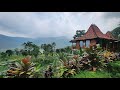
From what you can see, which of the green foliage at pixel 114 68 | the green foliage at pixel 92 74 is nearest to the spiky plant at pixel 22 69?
the green foliage at pixel 92 74

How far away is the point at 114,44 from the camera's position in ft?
19.1

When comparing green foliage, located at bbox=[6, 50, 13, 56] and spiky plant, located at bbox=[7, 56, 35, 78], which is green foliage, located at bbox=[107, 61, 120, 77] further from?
green foliage, located at bbox=[6, 50, 13, 56]

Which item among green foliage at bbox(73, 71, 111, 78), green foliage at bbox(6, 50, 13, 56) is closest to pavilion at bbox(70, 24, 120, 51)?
green foliage at bbox(73, 71, 111, 78)

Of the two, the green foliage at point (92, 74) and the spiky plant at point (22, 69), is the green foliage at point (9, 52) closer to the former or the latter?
the spiky plant at point (22, 69)

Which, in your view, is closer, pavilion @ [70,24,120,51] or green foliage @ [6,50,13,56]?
green foliage @ [6,50,13,56]

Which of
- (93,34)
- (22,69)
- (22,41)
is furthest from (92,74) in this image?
(22,41)

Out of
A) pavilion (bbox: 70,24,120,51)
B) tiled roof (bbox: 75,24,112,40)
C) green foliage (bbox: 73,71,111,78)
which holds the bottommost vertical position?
green foliage (bbox: 73,71,111,78)

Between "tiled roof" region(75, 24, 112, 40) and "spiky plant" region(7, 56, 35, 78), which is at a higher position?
"tiled roof" region(75, 24, 112, 40)

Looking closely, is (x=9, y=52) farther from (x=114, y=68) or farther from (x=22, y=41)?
(x=114, y=68)

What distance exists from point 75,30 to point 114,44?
0.87 meters

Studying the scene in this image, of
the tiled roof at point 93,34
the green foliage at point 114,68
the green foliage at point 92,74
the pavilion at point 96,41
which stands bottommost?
the green foliage at point 92,74

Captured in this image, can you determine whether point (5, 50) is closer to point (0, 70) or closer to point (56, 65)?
point (0, 70)
